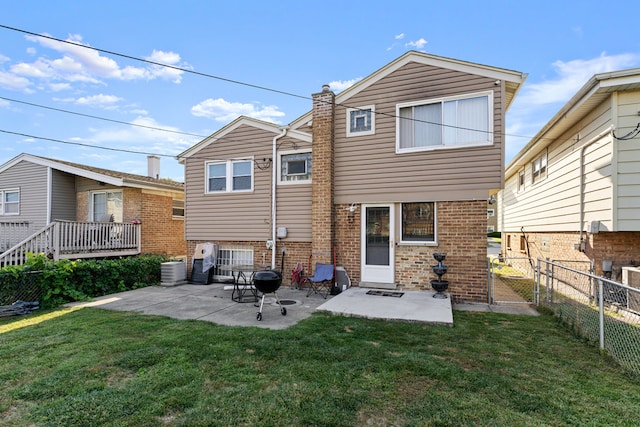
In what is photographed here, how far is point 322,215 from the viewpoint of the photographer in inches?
335

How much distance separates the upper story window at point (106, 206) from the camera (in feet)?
40.9

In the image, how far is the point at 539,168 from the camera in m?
11.4

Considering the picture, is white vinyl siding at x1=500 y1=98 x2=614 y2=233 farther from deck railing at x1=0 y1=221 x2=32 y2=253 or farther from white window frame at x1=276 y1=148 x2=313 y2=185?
deck railing at x1=0 y1=221 x2=32 y2=253

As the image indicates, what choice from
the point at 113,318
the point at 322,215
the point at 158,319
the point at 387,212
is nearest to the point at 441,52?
the point at 387,212

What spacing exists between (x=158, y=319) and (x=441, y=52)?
864 centimetres

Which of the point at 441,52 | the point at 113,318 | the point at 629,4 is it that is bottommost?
the point at 113,318

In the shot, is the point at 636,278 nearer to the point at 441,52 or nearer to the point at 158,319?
the point at 441,52

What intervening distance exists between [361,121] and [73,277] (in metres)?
8.21

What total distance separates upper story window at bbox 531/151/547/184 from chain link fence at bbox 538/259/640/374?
13.6 ft

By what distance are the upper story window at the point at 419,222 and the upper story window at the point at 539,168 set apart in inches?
223

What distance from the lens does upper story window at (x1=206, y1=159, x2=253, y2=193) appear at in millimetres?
9992

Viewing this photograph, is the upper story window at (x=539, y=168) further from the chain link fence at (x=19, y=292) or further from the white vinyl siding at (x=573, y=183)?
the chain link fence at (x=19, y=292)

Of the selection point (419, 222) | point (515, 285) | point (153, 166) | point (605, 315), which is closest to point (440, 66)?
point (419, 222)

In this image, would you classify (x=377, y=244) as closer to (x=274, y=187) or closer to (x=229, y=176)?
(x=274, y=187)
